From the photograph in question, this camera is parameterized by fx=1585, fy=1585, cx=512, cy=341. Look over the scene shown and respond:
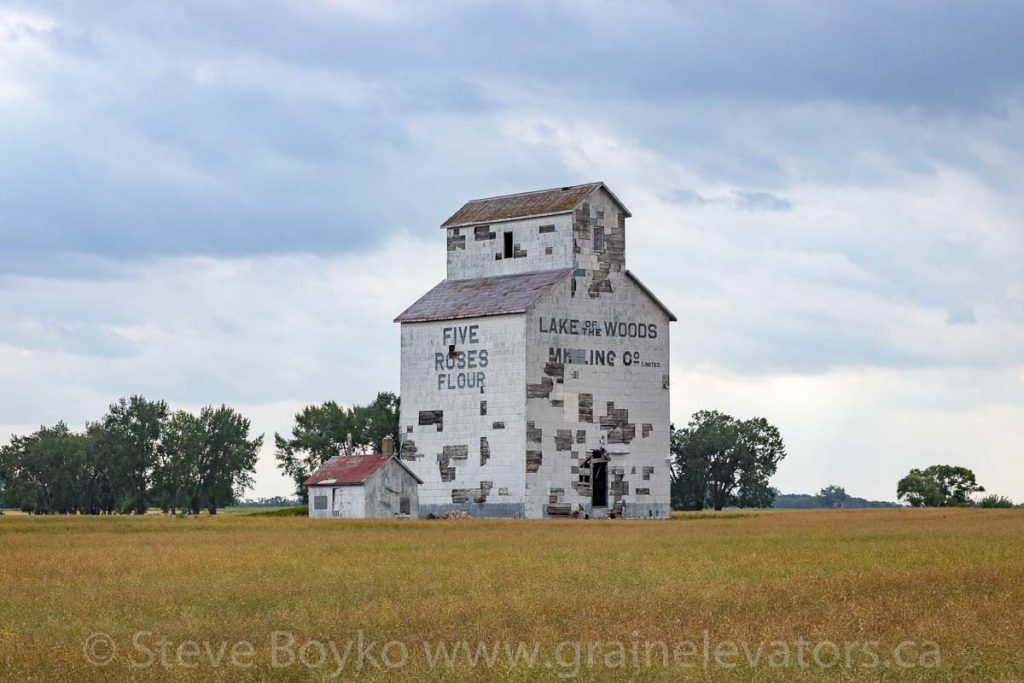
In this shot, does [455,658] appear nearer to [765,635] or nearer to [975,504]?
[765,635]

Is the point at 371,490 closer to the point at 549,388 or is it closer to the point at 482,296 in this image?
the point at 549,388

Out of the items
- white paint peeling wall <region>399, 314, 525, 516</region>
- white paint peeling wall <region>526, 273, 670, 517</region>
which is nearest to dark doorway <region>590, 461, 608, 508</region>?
white paint peeling wall <region>526, 273, 670, 517</region>

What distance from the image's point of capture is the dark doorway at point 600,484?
7588cm

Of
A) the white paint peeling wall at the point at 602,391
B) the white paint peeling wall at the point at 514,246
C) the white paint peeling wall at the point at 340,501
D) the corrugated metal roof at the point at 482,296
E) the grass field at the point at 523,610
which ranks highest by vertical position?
the white paint peeling wall at the point at 514,246

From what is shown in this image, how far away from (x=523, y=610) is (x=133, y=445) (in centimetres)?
10741

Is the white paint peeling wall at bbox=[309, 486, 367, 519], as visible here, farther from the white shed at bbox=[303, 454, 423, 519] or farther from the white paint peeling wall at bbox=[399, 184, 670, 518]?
the white paint peeling wall at bbox=[399, 184, 670, 518]

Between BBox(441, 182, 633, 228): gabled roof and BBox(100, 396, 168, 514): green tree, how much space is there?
179 ft

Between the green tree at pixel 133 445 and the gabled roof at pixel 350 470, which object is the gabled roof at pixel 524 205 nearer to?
the gabled roof at pixel 350 470

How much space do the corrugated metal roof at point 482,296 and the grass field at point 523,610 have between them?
2837cm

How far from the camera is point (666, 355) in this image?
78312 millimetres

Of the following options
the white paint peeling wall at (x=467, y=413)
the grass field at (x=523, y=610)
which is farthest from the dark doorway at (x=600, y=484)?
the grass field at (x=523, y=610)

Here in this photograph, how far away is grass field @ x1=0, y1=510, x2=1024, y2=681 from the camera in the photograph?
68.7 feet

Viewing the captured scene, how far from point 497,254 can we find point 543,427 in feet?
34.9

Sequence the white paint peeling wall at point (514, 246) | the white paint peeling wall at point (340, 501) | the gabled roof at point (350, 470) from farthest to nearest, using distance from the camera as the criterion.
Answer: the white paint peeling wall at point (514, 246) → the gabled roof at point (350, 470) → the white paint peeling wall at point (340, 501)
